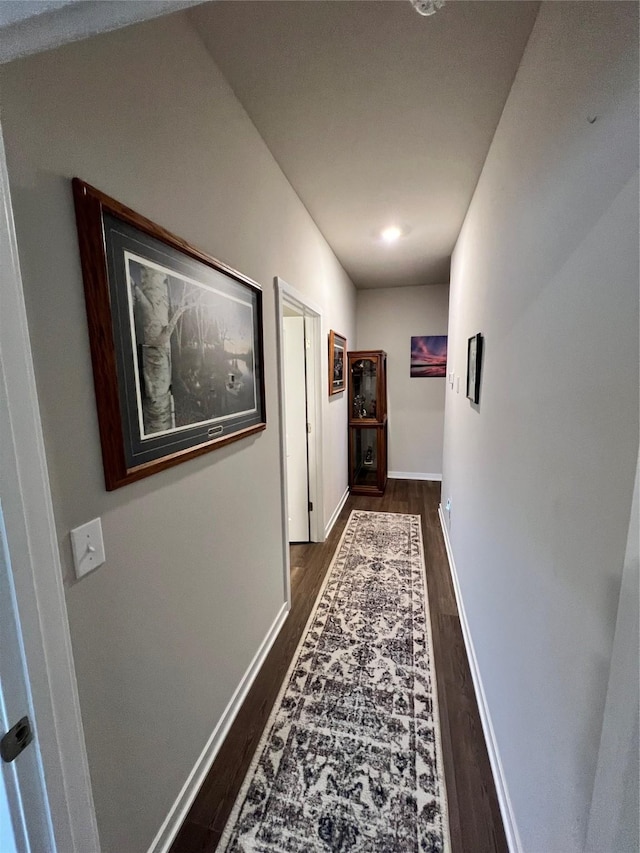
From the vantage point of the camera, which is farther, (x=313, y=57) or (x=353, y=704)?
(x=353, y=704)

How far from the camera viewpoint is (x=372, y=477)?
14.8 feet

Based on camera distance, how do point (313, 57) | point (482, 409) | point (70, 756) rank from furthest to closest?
1. point (482, 409)
2. point (313, 57)
3. point (70, 756)

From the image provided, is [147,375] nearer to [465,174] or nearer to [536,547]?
[536,547]

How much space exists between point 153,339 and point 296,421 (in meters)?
1.97

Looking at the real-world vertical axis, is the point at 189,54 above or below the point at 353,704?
above

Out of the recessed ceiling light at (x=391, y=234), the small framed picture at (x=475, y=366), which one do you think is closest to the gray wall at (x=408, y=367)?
the recessed ceiling light at (x=391, y=234)

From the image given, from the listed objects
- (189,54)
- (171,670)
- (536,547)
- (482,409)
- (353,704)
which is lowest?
(353,704)

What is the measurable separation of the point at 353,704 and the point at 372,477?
10.0ft

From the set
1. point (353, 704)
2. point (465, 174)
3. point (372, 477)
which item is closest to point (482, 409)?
point (465, 174)

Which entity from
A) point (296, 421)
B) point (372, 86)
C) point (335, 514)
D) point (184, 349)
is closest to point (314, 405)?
point (296, 421)

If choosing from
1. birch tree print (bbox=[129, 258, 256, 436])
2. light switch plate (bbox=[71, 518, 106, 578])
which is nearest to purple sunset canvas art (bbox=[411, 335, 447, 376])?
birch tree print (bbox=[129, 258, 256, 436])

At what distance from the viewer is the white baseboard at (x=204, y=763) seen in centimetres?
111

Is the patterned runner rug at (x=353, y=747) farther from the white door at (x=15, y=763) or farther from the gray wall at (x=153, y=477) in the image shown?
the white door at (x=15, y=763)

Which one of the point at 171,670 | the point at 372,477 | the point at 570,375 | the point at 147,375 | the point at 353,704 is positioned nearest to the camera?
the point at 570,375
